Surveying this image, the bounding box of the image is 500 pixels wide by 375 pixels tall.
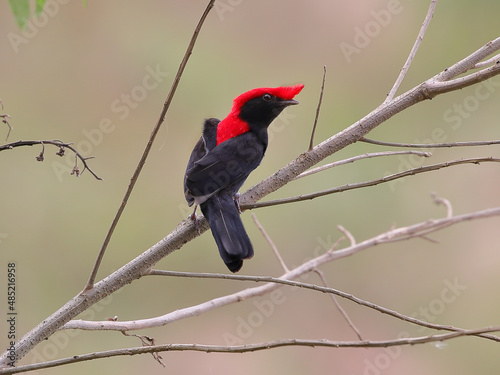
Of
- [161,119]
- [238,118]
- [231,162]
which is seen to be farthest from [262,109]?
[161,119]

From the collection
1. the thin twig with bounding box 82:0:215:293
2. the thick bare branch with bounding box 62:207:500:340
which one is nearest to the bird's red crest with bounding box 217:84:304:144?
the thick bare branch with bounding box 62:207:500:340

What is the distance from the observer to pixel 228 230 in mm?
1439

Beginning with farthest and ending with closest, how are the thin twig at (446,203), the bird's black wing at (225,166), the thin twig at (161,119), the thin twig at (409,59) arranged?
the thin twig at (446,203) < the bird's black wing at (225,166) < the thin twig at (409,59) < the thin twig at (161,119)

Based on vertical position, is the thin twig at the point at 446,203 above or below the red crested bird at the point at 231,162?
below

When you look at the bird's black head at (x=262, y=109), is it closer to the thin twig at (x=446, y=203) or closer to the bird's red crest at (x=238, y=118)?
the bird's red crest at (x=238, y=118)

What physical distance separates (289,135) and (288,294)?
928 millimetres

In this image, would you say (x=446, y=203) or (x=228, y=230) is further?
(x=446, y=203)

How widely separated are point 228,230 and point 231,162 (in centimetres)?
34

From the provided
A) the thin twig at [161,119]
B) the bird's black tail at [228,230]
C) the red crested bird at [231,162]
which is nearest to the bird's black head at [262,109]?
the red crested bird at [231,162]

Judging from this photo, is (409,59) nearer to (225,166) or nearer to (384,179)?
(384,179)

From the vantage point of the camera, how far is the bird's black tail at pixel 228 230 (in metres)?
1.39

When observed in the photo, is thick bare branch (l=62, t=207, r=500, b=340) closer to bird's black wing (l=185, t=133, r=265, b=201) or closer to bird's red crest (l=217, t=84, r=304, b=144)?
bird's black wing (l=185, t=133, r=265, b=201)

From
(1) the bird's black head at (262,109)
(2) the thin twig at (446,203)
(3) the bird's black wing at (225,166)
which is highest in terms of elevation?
(1) the bird's black head at (262,109)

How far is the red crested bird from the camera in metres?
1.43
